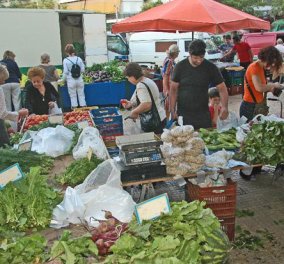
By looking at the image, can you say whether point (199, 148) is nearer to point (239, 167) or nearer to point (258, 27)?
point (239, 167)

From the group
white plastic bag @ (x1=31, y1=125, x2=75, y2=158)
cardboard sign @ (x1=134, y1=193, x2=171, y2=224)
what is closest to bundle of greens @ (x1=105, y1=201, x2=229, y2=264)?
cardboard sign @ (x1=134, y1=193, x2=171, y2=224)

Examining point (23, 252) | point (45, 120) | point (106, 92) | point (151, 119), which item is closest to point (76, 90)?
point (106, 92)

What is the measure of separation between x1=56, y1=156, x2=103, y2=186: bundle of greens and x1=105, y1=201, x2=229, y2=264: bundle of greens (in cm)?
103

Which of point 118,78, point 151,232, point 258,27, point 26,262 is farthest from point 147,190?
point 118,78

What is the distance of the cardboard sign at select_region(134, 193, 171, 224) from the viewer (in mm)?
2453

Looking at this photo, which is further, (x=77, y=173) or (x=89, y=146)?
(x=89, y=146)

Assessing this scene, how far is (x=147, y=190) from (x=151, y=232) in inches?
68.1

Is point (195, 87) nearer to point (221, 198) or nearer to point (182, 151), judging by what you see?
point (182, 151)

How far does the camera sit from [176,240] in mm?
2174

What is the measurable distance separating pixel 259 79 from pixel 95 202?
3075 mm

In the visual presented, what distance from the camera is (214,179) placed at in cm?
368

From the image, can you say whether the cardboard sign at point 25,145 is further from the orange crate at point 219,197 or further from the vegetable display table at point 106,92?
the vegetable display table at point 106,92

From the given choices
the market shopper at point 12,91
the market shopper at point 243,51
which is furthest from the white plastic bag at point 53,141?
the market shopper at point 243,51

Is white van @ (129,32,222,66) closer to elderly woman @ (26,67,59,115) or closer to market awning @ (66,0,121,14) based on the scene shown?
elderly woman @ (26,67,59,115)
